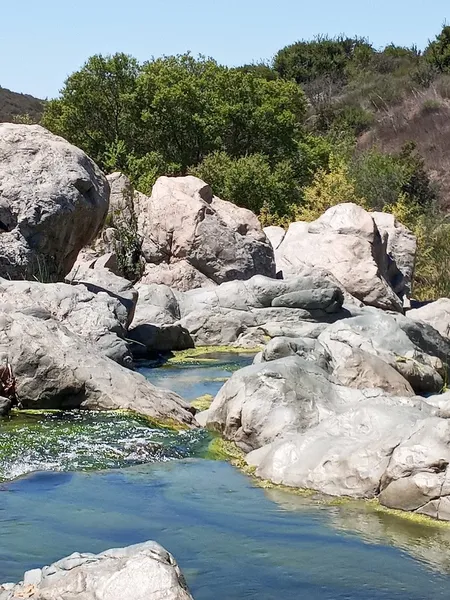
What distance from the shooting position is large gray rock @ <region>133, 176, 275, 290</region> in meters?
21.4

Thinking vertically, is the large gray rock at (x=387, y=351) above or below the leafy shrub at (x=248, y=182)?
below

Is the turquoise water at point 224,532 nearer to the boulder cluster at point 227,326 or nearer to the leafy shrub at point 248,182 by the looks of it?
the boulder cluster at point 227,326

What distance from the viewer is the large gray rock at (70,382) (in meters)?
10.3

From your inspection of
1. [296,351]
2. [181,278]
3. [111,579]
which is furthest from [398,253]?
[111,579]

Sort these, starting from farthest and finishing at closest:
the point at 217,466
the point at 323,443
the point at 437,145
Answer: the point at 437,145
the point at 217,466
the point at 323,443

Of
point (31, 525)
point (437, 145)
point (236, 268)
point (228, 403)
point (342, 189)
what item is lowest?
point (31, 525)

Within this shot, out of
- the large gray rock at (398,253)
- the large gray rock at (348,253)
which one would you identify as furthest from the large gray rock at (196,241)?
the large gray rock at (398,253)

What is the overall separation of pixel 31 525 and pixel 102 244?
16.2 m

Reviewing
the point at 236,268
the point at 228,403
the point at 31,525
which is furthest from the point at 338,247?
the point at 31,525

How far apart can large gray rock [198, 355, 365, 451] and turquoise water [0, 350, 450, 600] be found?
0.64 metres

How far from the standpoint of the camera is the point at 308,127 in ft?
156

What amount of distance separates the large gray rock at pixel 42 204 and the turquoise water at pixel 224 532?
7692 millimetres

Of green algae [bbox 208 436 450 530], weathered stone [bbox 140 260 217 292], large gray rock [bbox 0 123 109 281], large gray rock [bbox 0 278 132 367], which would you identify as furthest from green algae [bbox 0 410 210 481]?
weathered stone [bbox 140 260 217 292]

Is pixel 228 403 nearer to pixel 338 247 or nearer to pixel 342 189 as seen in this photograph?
pixel 338 247
